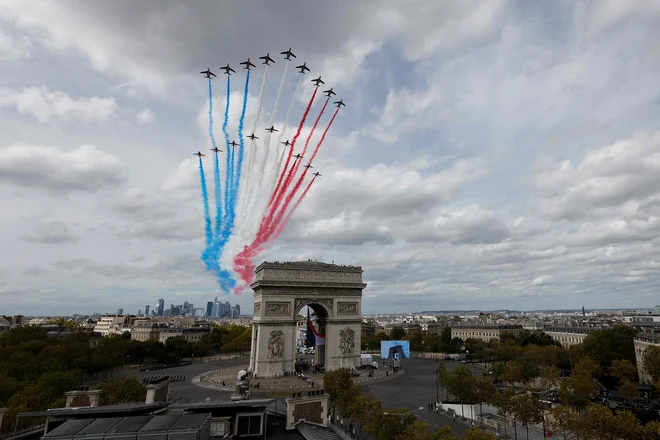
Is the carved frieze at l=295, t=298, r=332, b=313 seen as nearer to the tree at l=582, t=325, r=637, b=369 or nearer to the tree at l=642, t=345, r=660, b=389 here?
the tree at l=642, t=345, r=660, b=389

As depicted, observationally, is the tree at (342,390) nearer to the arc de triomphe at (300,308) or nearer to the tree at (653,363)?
the arc de triomphe at (300,308)

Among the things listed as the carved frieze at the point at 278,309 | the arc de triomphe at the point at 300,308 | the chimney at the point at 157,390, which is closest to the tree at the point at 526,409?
the chimney at the point at 157,390

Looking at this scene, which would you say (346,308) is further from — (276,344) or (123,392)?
(123,392)

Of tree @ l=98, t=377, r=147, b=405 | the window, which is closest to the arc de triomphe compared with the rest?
tree @ l=98, t=377, r=147, b=405

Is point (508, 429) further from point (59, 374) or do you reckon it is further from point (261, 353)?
point (59, 374)

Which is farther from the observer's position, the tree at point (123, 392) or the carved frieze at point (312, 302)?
the carved frieze at point (312, 302)

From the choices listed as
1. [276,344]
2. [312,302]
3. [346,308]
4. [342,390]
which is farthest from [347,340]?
[342,390]

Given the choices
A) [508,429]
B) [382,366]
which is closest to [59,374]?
[508,429]
